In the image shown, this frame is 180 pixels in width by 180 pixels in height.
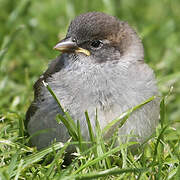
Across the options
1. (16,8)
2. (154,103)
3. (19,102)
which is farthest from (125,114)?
(16,8)

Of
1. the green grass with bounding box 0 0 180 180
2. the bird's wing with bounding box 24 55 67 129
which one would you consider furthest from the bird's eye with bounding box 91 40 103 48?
the green grass with bounding box 0 0 180 180

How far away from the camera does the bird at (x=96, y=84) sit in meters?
3.60

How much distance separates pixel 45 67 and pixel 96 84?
3.87 ft

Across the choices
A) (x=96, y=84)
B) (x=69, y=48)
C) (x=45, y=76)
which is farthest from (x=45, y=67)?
(x=96, y=84)

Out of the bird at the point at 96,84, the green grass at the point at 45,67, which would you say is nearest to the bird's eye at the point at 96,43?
the bird at the point at 96,84

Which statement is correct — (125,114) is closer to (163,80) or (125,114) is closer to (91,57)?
(91,57)

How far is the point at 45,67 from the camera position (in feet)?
15.5

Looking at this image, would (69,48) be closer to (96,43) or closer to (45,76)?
(96,43)

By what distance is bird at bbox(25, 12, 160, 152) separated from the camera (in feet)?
11.8

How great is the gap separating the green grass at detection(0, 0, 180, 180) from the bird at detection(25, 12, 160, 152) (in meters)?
0.14

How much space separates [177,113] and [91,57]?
5.69 ft

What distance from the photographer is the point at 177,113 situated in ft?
17.0

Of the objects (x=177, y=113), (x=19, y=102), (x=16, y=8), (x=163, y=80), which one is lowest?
(x=177, y=113)

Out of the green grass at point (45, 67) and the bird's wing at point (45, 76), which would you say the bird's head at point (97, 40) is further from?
the green grass at point (45, 67)
